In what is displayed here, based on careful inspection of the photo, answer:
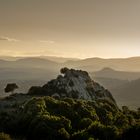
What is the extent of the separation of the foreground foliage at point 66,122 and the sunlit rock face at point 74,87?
17.6 meters

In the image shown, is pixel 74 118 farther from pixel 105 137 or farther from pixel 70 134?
pixel 105 137

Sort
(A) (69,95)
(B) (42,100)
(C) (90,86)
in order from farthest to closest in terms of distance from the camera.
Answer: (C) (90,86) < (A) (69,95) < (B) (42,100)

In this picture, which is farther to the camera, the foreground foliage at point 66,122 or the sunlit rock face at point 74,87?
the sunlit rock face at point 74,87

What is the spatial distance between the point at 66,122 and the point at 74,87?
43236mm

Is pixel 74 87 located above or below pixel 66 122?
above

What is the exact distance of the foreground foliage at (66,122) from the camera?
6900 cm

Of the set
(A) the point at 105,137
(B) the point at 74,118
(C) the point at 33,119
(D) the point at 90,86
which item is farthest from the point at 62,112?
(D) the point at 90,86

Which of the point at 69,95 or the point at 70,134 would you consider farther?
the point at 69,95

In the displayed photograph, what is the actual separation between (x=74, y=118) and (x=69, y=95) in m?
31.0

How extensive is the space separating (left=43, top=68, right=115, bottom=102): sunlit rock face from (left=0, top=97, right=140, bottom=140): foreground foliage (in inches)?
692

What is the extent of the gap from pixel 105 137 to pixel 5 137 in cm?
1924

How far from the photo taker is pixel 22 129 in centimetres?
7912

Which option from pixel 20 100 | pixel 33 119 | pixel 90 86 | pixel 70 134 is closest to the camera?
pixel 70 134

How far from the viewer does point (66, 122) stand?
248 ft
